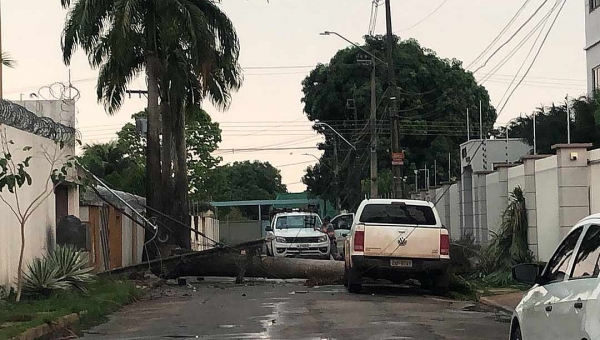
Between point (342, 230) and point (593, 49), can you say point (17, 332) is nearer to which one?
point (593, 49)

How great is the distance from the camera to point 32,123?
18.0 meters

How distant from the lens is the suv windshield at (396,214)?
19.4 m

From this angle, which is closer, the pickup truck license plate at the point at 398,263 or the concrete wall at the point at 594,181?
the concrete wall at the point at 594,181

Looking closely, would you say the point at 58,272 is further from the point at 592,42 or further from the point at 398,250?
the point at 592,42

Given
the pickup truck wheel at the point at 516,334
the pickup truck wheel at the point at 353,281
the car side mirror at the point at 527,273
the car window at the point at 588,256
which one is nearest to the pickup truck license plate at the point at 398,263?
the pickup truck wheel at the point at 353,281

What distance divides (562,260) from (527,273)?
0.53m

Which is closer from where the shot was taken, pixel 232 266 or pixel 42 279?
pixel 42 279

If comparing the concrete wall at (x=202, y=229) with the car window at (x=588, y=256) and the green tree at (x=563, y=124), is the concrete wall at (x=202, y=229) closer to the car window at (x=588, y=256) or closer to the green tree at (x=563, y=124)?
the green tree at (x=563, y=124)

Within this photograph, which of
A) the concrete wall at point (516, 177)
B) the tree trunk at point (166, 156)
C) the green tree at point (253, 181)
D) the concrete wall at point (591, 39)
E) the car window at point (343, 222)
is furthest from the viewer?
the green tree at point (253, 181)

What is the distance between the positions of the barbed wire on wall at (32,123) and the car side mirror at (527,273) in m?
10.9

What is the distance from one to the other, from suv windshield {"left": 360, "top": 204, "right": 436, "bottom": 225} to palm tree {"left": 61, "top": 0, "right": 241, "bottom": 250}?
977 centimetres

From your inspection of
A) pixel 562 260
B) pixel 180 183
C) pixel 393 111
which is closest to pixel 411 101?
pixel 393 111

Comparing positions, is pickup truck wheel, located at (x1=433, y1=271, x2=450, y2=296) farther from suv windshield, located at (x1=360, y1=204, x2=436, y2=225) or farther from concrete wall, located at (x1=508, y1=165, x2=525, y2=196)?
concrete wall, located at (x1=508, y1=165, x2=525, y2=196)

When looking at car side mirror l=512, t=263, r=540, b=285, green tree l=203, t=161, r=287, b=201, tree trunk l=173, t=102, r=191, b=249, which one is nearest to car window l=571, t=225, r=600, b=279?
car side mirror l=512, t=263, r=540, b=285
